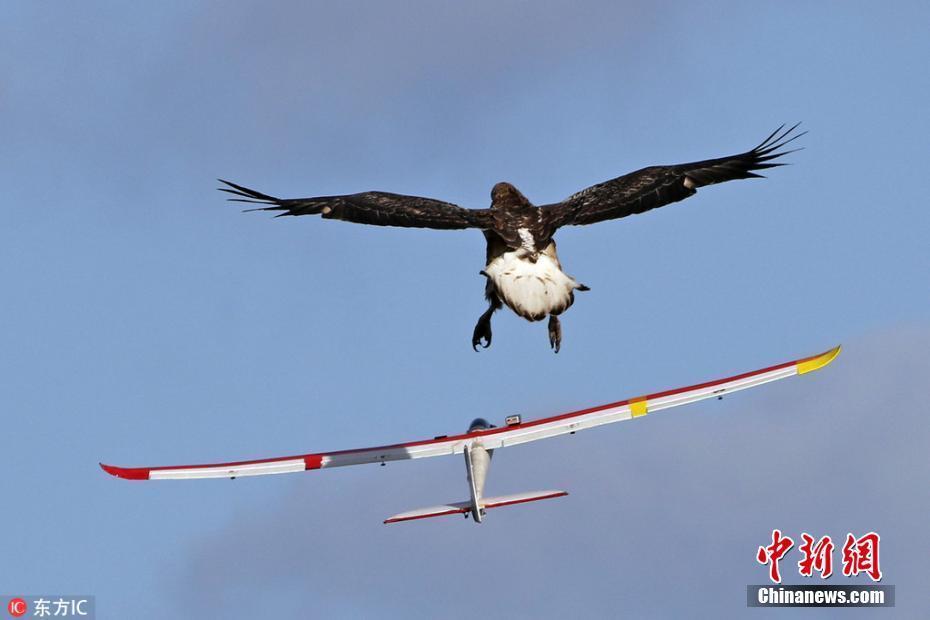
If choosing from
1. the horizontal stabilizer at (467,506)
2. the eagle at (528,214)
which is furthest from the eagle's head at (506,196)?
the horizontal stabilizer at (467,506)

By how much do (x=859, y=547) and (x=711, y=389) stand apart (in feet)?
80.7

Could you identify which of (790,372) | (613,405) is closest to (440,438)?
(613,405)

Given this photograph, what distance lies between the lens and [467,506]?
72875mm

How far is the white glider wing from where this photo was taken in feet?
247

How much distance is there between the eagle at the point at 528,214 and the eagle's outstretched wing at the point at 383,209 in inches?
1.1

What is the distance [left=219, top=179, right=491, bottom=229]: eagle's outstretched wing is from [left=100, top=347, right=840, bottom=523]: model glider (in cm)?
2006

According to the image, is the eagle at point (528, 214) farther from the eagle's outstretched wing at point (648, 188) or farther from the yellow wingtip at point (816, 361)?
the yellow wingtip at point (816, 361)

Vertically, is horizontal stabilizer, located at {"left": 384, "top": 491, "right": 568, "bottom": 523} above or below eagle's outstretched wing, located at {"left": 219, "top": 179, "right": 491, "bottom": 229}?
below

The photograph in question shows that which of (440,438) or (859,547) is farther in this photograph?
(859,547)

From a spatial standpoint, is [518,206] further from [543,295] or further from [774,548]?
[774,548]

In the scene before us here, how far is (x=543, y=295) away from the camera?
52219mm

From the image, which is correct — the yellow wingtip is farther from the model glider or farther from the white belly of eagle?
the white belly of eagle

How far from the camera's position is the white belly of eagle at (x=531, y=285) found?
5209 cm

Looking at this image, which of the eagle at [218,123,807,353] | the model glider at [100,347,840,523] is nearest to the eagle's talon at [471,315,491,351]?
the eagle at [218,123,807,353]
